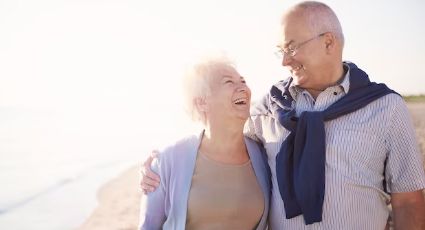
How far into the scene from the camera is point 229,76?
2895mm

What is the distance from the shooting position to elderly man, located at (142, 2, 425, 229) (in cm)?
263

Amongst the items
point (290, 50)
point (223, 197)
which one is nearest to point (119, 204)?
point (223, 197)

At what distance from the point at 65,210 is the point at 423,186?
8667 mm

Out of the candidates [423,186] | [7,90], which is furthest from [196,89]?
[7,90]

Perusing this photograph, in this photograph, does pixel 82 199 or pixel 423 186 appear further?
pixel 82 199

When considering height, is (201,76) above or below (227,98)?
above

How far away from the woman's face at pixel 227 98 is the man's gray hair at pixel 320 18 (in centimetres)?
58

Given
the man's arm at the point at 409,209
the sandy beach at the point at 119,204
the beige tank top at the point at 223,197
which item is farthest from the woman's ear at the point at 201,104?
the sandy beach at the point at 119,204

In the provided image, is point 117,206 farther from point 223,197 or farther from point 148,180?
point 223,197

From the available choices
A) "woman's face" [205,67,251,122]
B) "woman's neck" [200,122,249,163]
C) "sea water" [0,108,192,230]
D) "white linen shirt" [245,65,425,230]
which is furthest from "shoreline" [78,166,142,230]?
"white linen shirt" [245,65,425,230]

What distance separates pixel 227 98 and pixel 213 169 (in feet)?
1.40

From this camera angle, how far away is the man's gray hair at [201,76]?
287 cm

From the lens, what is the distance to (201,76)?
287 centimetres

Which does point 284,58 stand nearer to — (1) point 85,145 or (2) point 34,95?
(1) point 85,145
